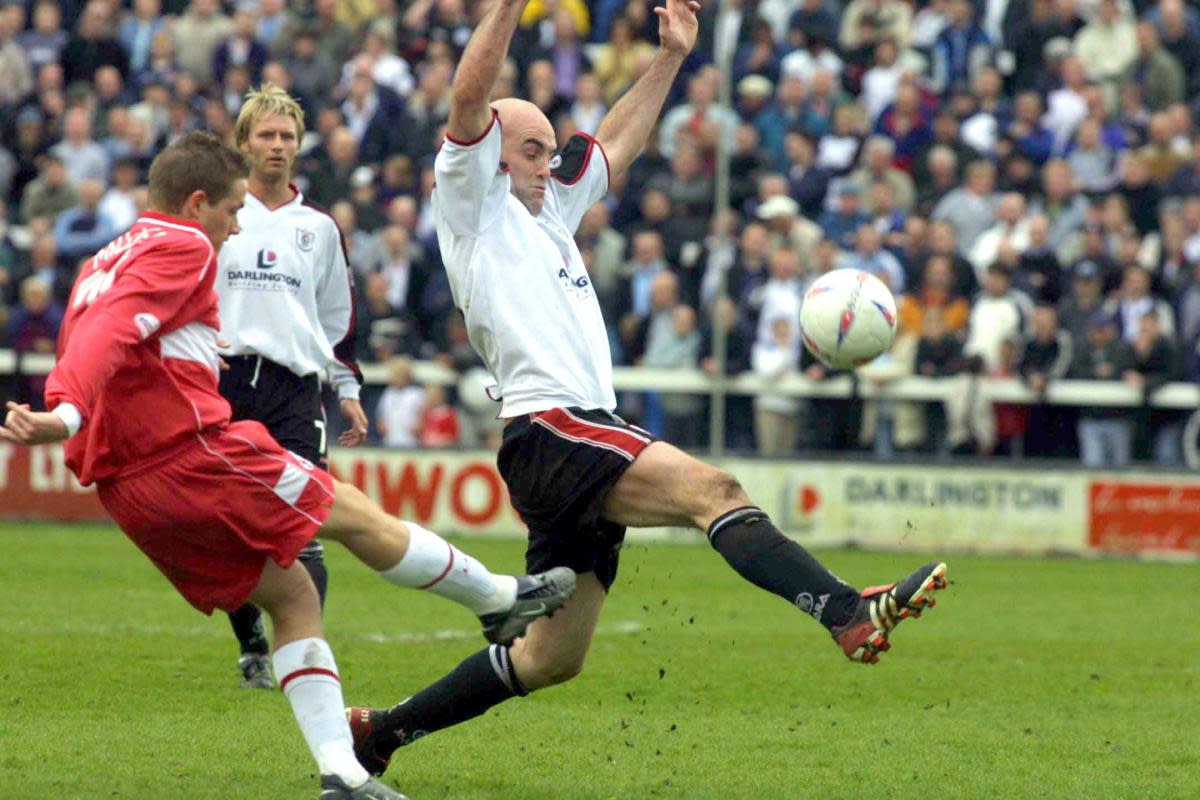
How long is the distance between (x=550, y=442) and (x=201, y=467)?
1218 mm

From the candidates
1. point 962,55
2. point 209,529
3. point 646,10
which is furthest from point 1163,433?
point 209,529

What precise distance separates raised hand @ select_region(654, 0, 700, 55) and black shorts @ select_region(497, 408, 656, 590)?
64.0 inches

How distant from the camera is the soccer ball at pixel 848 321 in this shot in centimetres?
773

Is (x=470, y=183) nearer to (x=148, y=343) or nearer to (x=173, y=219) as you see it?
(x=173, y=219)

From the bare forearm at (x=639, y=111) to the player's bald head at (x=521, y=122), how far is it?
64cm

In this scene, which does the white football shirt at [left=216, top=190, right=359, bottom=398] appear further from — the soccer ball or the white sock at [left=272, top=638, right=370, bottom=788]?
the white sock at [left=272, top=638, right=370, bottom=788]

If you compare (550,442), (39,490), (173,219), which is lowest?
(39,490)

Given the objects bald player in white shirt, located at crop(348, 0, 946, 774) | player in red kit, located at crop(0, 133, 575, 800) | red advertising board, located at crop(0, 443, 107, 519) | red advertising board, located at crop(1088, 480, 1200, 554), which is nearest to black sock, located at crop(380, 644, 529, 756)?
bald player in white shirt, located at crop(348, 0, 946, 774)

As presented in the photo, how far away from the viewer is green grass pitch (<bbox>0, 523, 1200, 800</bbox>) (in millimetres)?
6797

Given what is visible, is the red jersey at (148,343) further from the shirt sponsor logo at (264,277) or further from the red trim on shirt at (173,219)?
the shirt sponsor logo at (264,277)

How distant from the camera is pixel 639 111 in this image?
24.6 feet

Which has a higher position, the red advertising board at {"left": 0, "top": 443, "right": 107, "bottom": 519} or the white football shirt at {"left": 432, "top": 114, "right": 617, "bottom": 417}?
the white football shirt at {"left": 432, "top": 114, "right": 617, "bottom": 417}

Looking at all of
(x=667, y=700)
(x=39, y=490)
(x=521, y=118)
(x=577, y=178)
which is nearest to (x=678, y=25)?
(x=577, y=178)

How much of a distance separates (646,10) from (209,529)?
15.1 m
